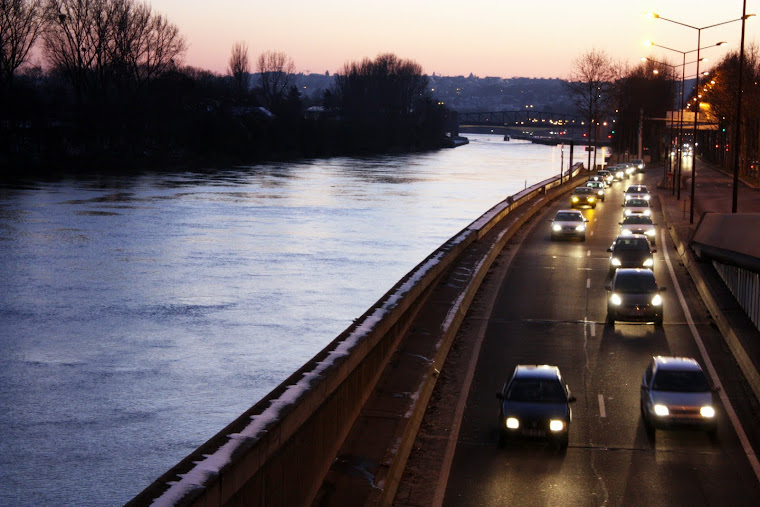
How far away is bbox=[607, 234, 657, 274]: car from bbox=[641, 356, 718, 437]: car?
18.6 metres

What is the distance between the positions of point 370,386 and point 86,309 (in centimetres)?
2234

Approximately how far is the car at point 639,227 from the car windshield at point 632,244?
9.57 metres

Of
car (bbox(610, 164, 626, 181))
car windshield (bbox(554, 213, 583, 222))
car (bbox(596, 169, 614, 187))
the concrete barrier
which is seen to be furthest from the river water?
car (bbox(610, 164, 626, 181))

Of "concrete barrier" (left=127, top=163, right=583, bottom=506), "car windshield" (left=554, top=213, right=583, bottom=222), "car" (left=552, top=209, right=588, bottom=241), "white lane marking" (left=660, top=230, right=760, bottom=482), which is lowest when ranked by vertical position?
"white lane marking" (left=660, top=230, right=760, bottom=482)

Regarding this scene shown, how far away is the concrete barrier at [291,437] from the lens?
9898 mm

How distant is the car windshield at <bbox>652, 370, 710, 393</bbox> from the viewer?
1751cm

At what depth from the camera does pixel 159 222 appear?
65.1m

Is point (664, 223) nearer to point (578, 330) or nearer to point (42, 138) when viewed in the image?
point (578, 330)

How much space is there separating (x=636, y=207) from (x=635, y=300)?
31366 mm

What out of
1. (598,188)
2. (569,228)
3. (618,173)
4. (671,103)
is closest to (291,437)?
(569,228)

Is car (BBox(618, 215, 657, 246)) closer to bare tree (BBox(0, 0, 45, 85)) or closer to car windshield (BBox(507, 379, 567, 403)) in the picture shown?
car windshield (BBox(507, 379, 567, 403))

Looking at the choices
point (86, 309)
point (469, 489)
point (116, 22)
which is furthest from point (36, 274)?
point (116, 22)

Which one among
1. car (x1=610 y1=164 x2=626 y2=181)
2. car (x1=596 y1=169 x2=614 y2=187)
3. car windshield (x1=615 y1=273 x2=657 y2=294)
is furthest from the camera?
car (x1=610 y1=164 x2=626 y2=181)

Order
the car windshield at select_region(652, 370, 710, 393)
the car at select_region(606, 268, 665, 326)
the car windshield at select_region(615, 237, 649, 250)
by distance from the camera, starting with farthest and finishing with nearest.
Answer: the car windshield at select_region(615, 237, 649, 250), the car at select_region(606, 268, 665, 326), the car windshield at select_region(652, 370, 710, 393)
